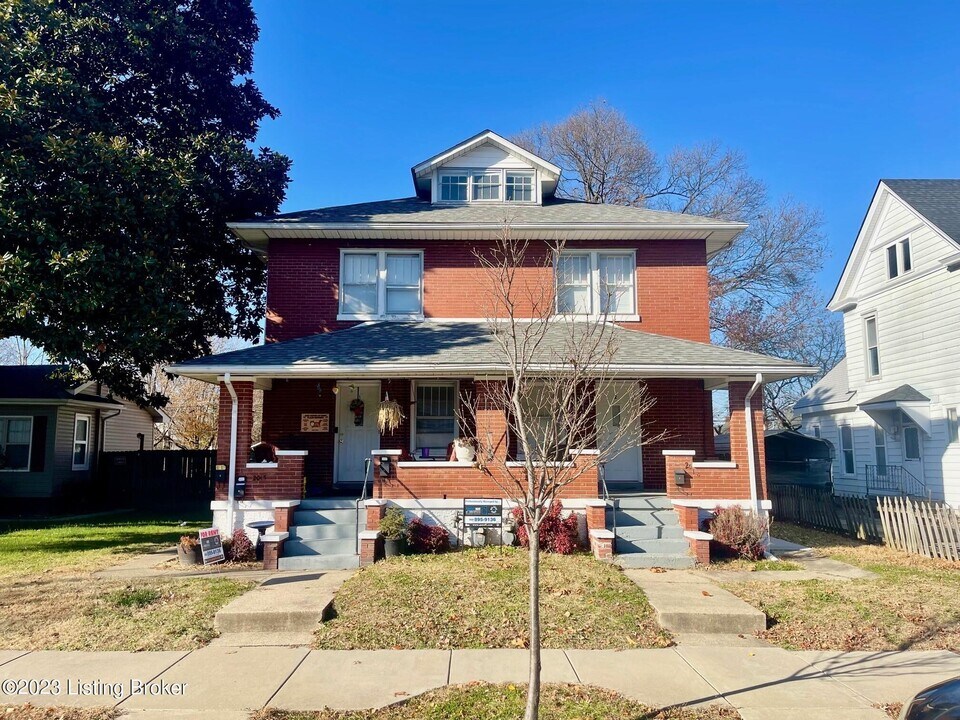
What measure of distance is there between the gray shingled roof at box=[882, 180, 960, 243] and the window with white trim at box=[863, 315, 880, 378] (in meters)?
3.45

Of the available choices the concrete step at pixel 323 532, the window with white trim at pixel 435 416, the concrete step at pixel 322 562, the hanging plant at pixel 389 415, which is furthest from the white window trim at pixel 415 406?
the concrete step at pixel 322 562

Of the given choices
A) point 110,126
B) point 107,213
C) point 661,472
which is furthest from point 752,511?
point 110,126

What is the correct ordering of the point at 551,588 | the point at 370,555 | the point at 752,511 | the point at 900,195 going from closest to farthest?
the point at 551,588 < the point at 370,555 < the point at 752,511 < the point at 900,195

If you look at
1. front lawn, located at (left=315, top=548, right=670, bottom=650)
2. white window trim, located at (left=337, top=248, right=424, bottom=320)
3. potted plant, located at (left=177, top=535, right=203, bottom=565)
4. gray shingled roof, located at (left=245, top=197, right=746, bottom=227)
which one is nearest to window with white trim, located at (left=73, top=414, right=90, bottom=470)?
gray shingled roof, located at (left=245, top=197, right=746, bottom=227)

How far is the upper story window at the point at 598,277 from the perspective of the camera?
49.1 ft

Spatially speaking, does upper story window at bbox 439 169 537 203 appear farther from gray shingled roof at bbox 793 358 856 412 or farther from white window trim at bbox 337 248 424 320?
gray shingled roof at bbox 793 358 856 412

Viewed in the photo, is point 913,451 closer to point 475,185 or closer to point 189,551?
point 475,185

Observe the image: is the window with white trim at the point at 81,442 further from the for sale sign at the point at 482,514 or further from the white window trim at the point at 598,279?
the white window trim at the point at 598,279

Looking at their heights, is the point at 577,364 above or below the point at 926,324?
below

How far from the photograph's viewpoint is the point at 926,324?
665 inches

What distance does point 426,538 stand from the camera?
1116 cm

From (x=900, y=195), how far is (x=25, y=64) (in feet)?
67.8

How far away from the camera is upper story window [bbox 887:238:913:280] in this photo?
701 inches

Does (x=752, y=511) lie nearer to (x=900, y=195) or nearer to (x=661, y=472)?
(x=661, y=472)
